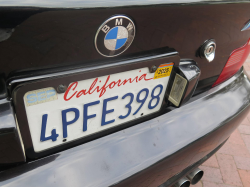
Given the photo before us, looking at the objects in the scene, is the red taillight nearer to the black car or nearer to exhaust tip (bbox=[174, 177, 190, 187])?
the black car

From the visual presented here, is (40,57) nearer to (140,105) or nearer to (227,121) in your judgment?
(140,105)

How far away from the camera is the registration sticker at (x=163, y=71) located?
3.46 ft

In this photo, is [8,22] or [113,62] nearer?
[8,22]

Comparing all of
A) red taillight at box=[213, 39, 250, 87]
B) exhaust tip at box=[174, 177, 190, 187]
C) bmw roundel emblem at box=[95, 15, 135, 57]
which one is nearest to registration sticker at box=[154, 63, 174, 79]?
bmw roundel emblem at box=[95, 15, 135, 57]

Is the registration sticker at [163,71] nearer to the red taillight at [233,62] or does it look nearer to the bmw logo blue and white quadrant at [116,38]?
the bmw logo blue and white quadrant at [116,38]

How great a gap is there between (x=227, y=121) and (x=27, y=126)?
1.13m

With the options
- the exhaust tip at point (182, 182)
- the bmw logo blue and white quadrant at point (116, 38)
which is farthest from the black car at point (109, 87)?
the exhaust tip at point (182, 182)

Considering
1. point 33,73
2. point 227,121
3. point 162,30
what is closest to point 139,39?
point 162,30

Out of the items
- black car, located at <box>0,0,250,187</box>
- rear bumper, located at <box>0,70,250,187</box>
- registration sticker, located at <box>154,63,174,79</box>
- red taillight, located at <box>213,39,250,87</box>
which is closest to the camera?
black car, located at <box>0,0,250,187</box>

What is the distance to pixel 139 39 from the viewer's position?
3.02ft

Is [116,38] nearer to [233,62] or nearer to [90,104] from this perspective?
[90,104]

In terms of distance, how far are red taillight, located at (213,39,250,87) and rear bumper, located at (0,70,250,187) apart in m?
0.05

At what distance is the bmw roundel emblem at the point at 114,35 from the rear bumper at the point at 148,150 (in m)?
0.42

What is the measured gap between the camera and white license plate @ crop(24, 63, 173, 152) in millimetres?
840
